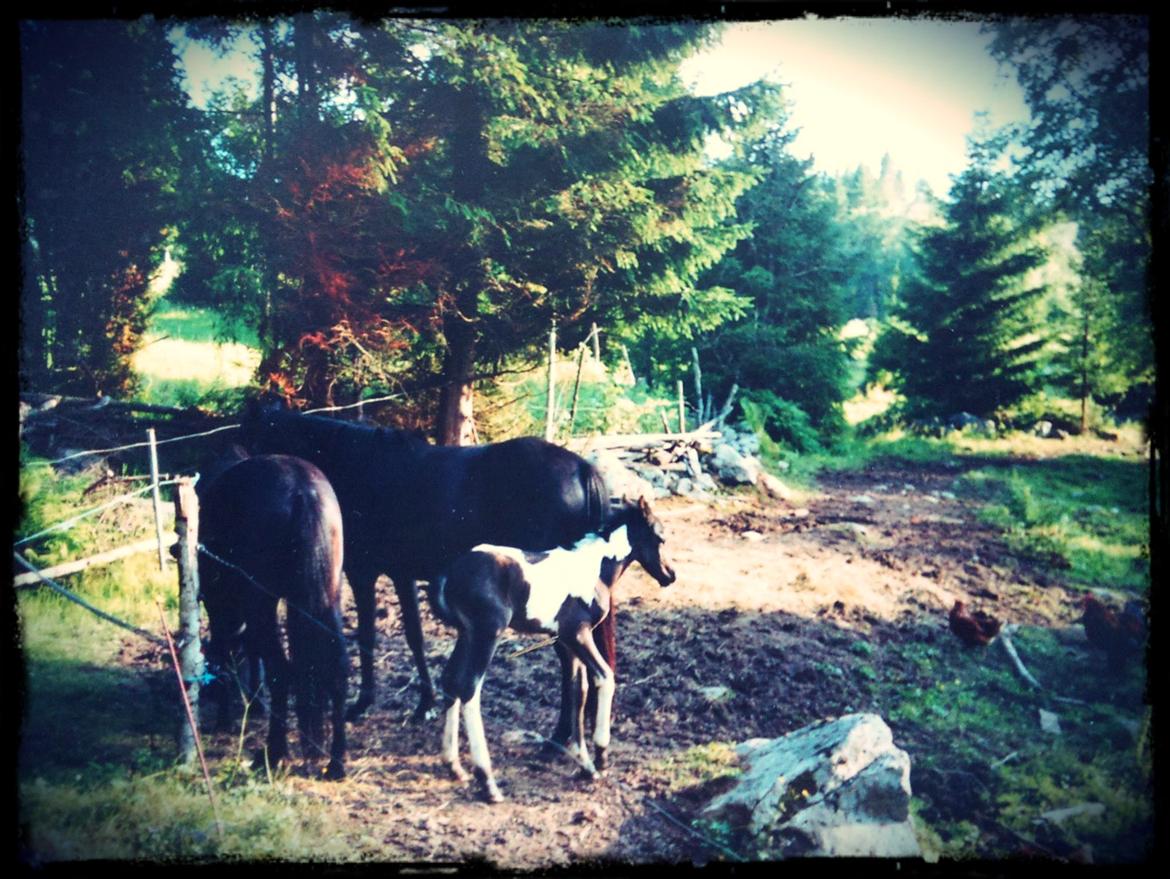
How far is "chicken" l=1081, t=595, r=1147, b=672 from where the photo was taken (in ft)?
12.0

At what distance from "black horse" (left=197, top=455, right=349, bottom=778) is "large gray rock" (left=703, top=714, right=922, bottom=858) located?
1.94 metres

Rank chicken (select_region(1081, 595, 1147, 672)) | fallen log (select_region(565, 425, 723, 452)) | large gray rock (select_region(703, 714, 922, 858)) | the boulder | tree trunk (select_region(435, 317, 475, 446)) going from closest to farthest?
large gray rock (select_region(703, 714, 922, 858)) < chicken (select_region(1081, 595, 1147, 672)) < tree trunk (select_region(435, 317, 475, 446)) < fallen log (select_region(565, 425, 723, 452)) < the boulder

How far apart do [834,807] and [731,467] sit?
13.9ft

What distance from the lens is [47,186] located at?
3514mm

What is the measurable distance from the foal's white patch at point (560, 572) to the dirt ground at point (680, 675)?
2.61 feet

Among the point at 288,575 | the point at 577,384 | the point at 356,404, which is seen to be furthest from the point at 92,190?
the point at 577,384

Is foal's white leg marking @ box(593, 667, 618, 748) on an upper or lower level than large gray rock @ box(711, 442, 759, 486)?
lower

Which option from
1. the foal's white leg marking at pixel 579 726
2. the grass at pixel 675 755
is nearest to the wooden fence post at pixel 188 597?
the grass at pixel 675 755

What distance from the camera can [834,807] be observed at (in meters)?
2.85

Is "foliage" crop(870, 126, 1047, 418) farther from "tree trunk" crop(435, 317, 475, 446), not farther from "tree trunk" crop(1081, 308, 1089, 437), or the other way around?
"tree trunk" crop(435, 317, 475, 446)

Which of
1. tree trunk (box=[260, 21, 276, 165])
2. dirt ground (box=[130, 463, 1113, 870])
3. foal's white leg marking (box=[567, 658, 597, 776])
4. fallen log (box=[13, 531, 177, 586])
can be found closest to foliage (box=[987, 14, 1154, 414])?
dirt ground (box=[130, 463, 1113, 870])

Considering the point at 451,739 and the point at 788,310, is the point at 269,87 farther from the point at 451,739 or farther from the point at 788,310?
the point at 788,310

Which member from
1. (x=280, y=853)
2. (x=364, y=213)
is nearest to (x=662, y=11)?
(x=364, y=213)

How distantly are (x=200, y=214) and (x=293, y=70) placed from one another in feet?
3.43
